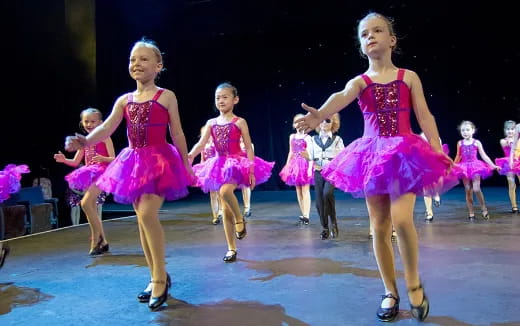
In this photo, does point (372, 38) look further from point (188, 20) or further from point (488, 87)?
point (488, 87)

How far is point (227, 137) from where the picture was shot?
4055mm

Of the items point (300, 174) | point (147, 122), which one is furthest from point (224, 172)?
point (300, 174)

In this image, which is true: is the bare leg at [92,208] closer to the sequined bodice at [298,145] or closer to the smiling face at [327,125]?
the smiling face at [327,125]

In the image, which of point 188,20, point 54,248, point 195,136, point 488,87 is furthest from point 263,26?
point 54,248

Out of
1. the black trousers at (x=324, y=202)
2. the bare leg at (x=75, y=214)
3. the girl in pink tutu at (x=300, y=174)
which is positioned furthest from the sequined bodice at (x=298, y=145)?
the bare leg at (x=75, y=214)

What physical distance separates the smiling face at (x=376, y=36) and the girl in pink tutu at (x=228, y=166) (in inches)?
68.0

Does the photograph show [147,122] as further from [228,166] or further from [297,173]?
[297,173]

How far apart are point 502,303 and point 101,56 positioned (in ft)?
29.3

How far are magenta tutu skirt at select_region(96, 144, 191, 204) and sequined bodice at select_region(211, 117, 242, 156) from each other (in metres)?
1.23

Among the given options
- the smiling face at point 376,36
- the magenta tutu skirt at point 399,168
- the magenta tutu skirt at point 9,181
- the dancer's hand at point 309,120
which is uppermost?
the smiling face at point 376,36

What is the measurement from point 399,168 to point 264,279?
142 cm

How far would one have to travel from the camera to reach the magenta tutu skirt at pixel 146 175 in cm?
265

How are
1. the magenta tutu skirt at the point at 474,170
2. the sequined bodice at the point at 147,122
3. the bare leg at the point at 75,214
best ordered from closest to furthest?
the sequined bodice at the point at 147,122 → the magenta tutu skirt at the point at 474,170 → the bare leg at the point at 75,214

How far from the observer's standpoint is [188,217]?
7.74 meters
